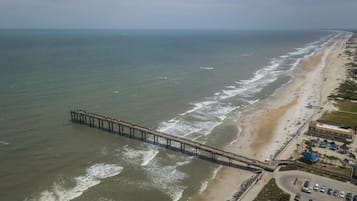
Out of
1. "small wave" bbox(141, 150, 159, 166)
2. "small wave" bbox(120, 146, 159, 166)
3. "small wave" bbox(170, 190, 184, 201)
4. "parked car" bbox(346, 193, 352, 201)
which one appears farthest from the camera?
"small wave" bbox(120, 146, 159, 166)

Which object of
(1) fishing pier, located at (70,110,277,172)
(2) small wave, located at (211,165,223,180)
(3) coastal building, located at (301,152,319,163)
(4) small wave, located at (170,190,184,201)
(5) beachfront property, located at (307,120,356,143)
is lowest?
(4) small wave, located at (170,190,184,201)

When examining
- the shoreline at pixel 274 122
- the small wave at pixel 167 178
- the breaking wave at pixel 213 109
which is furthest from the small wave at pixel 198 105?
the small wave at pixel 167 178

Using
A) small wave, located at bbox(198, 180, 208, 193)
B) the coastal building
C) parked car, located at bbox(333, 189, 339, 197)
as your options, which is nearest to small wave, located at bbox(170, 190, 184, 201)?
small wave, located at bbox(198, 180, 208, 193)

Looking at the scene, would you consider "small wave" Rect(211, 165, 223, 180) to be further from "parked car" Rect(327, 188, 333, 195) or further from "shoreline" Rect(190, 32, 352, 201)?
"parked car" Rect(327, 188, 333, 195)

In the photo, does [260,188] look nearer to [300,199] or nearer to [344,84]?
[300,199]

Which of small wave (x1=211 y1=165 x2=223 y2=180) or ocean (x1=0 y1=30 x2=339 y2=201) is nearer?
ocean (x1=0 y1=30 x2=339 y2=201)

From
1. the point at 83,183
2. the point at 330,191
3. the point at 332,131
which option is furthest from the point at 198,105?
the point at 330,191
